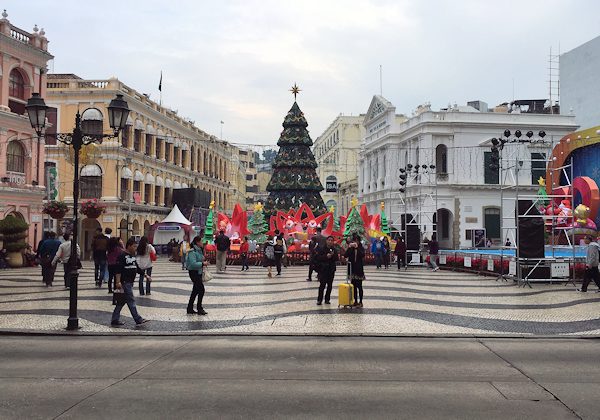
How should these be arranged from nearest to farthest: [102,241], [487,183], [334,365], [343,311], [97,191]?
[334,365]
[343,311]
[102,241]
[97,191]
[487,183]

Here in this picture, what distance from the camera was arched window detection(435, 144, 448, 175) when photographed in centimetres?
4853

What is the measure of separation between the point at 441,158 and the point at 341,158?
107ft

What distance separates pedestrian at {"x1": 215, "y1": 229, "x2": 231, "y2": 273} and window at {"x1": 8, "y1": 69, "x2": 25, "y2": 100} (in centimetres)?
1413

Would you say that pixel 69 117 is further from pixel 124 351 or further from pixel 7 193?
pixel 124 351


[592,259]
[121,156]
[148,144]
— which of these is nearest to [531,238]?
[592,259]

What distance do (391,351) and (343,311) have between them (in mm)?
4120

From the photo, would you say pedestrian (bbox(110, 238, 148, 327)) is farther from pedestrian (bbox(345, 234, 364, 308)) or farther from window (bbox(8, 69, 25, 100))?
window (bbox(8, 69, 25, 100))

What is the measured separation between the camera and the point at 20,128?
29688mm

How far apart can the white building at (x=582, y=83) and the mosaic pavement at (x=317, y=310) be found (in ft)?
114

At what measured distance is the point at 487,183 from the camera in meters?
48.1

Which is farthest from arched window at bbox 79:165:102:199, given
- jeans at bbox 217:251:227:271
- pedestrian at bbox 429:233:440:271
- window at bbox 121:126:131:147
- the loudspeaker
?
the loudspeaker

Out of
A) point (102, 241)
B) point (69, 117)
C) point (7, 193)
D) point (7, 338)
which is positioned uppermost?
point (69, 117)

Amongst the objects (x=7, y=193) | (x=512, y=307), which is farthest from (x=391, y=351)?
(x=7, y=193)

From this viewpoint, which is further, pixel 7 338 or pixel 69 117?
pixel 69 117
